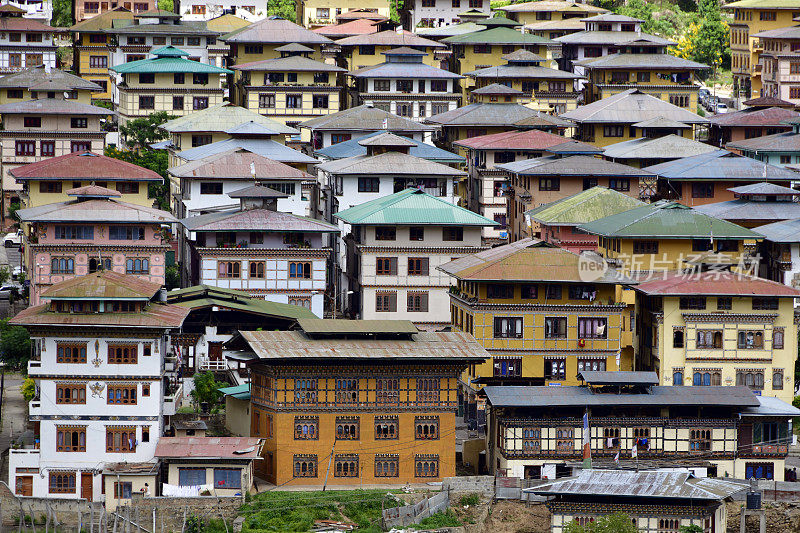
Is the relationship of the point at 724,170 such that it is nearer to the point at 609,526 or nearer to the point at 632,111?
the point at 632,111

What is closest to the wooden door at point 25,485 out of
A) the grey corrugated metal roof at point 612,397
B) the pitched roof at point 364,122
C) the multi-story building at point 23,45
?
the grey corrugated metal roof at point 612,397

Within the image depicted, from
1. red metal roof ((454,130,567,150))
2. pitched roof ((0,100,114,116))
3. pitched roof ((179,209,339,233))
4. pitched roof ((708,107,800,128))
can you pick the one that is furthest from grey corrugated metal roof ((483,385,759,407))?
pitched roof ((708,107,800,128))

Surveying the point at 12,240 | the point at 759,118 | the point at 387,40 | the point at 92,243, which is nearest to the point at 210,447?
the point at 92,243

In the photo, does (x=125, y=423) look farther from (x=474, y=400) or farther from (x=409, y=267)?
(x=409, y=267)

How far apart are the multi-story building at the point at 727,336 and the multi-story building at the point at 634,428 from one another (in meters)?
6.07

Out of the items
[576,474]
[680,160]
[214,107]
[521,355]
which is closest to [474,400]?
[521,355]

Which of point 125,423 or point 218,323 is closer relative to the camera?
point 125,423

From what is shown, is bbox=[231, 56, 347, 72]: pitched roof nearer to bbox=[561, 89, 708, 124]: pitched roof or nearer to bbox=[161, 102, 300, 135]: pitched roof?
bbox=[161, 102, 300, 135]: pitched roof

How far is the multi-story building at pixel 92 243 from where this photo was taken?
11762 cm

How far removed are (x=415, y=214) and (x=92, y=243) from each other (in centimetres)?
2037

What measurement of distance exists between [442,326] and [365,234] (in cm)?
786

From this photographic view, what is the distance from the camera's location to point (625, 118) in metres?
162

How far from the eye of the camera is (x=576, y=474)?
313ft

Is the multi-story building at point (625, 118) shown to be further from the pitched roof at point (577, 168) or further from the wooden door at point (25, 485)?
the wooden door at point (25, 485)
